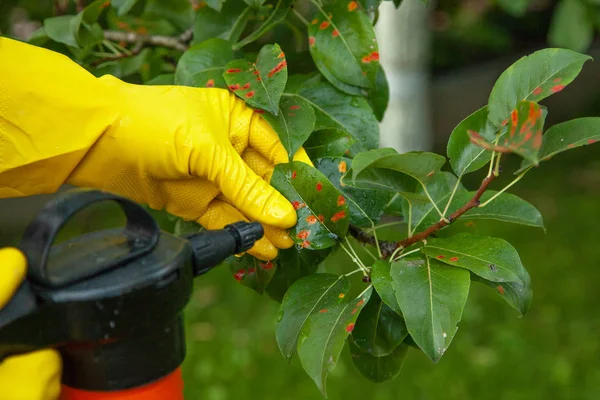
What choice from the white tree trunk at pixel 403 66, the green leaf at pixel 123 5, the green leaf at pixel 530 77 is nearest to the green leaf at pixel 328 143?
the green leaf at pixel 530 77

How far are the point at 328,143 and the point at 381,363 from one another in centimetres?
34

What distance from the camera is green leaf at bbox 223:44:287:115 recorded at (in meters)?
1.02

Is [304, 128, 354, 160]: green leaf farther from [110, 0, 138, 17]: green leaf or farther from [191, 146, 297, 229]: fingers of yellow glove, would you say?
[110, 0, 138, 17]: green leaf

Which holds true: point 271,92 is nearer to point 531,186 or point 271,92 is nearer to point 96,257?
point 96,257

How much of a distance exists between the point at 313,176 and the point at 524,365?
1.92 meters

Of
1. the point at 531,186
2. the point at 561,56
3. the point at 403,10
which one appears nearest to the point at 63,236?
the point at 403,10

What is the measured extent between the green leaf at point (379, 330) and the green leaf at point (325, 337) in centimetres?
7

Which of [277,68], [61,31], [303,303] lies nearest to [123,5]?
[61,31]

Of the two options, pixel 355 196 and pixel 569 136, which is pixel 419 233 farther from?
pixel 569 136

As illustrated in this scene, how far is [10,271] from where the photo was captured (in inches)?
27.0

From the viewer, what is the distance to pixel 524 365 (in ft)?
8.65

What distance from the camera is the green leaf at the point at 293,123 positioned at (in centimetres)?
100

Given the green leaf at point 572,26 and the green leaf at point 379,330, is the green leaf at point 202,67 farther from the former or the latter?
the green leaf at point 572,26

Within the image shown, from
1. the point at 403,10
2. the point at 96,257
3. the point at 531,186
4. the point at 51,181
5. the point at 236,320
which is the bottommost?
the point at 531,186
